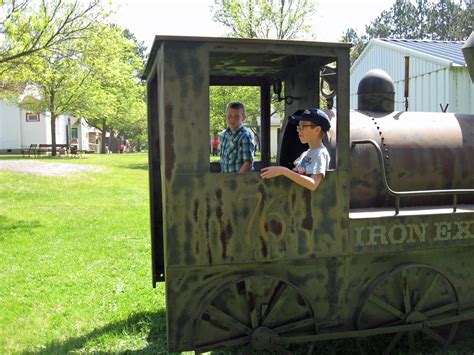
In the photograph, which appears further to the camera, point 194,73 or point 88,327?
point 88,327

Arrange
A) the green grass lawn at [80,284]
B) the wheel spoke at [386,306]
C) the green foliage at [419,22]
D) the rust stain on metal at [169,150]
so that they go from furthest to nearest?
the green foliage at [419,22] → the green grass lawn at [80,284] → the wheel spoke at [386,306] → the rust stain on metal at [169,150]

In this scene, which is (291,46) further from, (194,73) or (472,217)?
(472,217)

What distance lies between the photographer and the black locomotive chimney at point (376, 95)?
15.7 feet

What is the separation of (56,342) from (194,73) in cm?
308

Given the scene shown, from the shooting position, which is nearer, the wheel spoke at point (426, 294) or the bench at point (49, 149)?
the wheel spoke at point (426, 294)

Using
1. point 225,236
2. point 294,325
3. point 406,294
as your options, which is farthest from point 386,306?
point 225,236

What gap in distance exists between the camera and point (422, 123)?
4.42 meters

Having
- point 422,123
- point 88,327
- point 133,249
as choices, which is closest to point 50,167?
point 133,249

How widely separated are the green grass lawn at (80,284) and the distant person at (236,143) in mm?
1771

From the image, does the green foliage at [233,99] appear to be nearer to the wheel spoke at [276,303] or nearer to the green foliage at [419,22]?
the wheel spoke at [276,303]

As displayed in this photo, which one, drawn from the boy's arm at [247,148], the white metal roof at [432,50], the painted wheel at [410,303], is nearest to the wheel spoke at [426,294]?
the painted wheel at [410,303]

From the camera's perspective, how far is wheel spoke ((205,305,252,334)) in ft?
11.6

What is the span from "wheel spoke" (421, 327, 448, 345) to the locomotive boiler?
1cm

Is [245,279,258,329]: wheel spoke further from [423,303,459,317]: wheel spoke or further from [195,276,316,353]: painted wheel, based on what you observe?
[423,303,459,317]: wheel spoke
